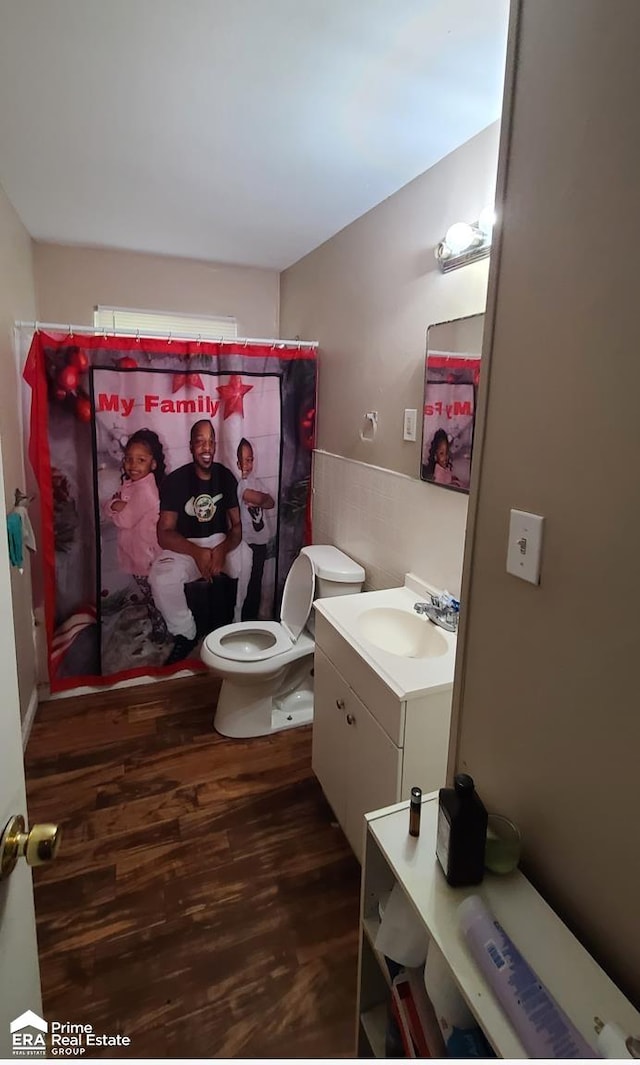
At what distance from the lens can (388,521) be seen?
217 cm

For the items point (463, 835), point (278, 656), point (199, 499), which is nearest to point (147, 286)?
point (199, 499)

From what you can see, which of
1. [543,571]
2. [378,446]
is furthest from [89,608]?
[543,571]

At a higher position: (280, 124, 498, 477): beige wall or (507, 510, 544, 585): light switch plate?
(280, 124, 498, 477): beige wall

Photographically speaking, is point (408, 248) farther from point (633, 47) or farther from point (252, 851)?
point (252, 851)

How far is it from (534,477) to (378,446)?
145 centimetres

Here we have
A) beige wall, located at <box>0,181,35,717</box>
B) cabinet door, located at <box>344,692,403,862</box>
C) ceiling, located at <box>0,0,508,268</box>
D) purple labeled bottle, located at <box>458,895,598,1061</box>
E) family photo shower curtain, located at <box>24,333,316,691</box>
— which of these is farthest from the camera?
family photo shower curtain, located at <box>24,333,316,691</box>

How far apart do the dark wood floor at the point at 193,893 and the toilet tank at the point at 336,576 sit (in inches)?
27.3

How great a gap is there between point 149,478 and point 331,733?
1.53 m

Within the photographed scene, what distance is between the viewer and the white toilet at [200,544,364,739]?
2.24 meters

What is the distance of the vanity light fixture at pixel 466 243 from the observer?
1520 millimetres

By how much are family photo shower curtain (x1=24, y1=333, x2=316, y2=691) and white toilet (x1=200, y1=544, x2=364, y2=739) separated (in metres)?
0.36

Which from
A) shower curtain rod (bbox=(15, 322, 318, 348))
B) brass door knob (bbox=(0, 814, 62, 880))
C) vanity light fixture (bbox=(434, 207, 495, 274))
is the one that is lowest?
brass door knob (bbox=(0, 814, 62, 880))

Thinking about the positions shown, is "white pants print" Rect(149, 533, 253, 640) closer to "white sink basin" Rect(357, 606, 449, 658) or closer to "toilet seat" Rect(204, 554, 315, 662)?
"toilet seat" Rect(204, 554, 315, 662)

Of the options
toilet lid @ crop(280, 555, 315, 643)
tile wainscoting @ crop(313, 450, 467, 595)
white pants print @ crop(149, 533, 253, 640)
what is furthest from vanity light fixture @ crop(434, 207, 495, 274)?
white pants print @ crop(149, 533, 253, 640)
